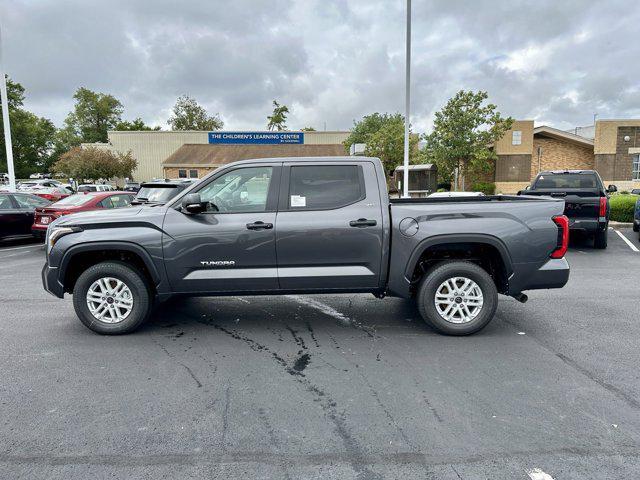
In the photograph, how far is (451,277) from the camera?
4.79 metres

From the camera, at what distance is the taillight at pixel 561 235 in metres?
4.70

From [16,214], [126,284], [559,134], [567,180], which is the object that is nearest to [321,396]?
[126,284]

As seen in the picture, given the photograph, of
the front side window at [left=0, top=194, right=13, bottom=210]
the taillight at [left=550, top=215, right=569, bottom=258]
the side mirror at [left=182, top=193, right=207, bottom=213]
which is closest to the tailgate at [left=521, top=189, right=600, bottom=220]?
the taillight at [left=550, top=215, right=569, bottom=258]

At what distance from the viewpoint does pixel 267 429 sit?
Result: 3078 mm

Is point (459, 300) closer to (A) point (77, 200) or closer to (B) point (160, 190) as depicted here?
(B) point (160, 190)

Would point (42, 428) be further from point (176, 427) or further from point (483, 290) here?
point (483, 290)

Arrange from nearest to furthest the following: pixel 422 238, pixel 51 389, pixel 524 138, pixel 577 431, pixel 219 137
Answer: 1. pixel 577 431
2. pixel 51 389
3. pixel 422 238
4. pixel 524 138
5. pixel 219 137

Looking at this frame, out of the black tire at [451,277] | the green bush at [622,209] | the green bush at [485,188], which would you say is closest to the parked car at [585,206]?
the green bush at [622,209]

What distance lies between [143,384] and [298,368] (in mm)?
1330

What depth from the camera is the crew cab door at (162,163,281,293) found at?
4.70 m

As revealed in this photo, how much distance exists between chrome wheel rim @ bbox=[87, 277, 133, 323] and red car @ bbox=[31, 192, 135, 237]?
22.7 ft

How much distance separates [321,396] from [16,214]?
12167mm

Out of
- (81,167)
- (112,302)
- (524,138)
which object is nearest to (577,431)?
(112,302)

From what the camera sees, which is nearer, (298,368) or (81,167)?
(298,368)
